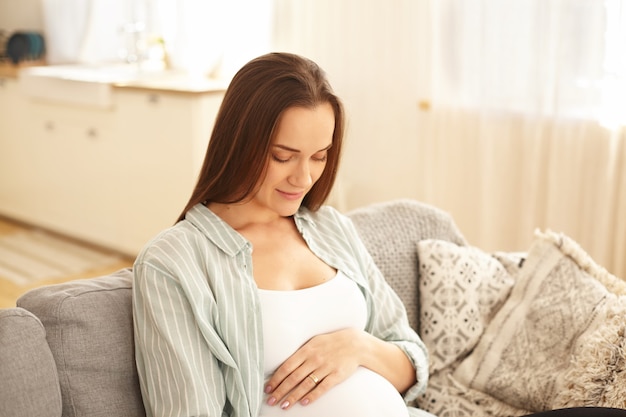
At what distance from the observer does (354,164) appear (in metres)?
3.98

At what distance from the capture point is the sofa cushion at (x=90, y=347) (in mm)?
1342

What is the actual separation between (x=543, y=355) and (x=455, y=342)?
20 centimetres

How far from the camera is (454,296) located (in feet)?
6.22

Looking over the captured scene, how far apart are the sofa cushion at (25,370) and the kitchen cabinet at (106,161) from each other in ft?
8.16

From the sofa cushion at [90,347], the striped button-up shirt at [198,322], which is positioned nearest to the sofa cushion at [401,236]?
the striped button-up shirt at [198,322]

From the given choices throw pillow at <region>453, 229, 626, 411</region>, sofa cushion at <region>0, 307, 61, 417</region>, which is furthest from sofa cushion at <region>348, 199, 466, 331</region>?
sofa cushion at <region>0, 307, 61, 417</region>

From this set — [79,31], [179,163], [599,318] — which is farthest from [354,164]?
[599,318]

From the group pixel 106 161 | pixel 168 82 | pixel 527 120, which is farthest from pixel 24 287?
pixel 527 120

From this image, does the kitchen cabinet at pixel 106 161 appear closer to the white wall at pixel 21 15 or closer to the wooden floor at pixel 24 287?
the wooden floor at pixel 24 287

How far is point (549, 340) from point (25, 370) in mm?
1123

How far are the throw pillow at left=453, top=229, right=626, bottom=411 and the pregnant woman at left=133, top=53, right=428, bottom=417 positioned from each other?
30 cm

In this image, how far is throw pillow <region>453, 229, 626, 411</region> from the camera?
1627 millimetres

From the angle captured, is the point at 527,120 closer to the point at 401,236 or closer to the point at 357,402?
the point at 401,236

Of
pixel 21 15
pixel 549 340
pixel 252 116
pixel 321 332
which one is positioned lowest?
pixel 549 340
